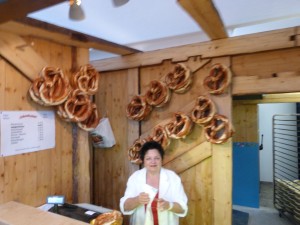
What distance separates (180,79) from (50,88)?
50.5 inches

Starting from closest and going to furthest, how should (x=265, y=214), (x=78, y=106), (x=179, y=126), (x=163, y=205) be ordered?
(x=163, y=205) < (x=78, y=106) < (x=179, y=126) < (x=265, y=214)

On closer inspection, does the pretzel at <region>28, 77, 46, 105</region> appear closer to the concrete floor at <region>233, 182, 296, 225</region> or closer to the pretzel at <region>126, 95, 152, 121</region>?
the pretzel at <region>126, 95, 152, 121</region>

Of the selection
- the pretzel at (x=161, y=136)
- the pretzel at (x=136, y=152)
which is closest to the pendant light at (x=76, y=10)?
the pretzel at (x=161, y=136)

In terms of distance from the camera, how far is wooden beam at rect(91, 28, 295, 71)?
7.07ft

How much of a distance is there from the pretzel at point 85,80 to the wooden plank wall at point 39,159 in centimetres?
14

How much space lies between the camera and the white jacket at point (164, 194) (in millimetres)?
1924

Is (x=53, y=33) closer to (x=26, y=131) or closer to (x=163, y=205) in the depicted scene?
(x=26, y=131)

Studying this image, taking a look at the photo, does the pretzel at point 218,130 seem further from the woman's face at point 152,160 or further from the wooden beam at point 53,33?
the wooden beam at point 53,33

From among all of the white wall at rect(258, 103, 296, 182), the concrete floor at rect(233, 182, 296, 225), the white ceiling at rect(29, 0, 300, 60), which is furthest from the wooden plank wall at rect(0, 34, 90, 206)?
the white wall at rect(258, 103, 296, 182)

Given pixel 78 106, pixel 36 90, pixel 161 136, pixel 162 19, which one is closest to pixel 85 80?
pixel 78 106

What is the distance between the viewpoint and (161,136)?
2.65 meters

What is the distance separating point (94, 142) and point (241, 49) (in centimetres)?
205

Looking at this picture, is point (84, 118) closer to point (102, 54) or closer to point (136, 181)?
point (136, 181)

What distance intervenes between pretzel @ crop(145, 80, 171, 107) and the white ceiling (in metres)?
0.48
